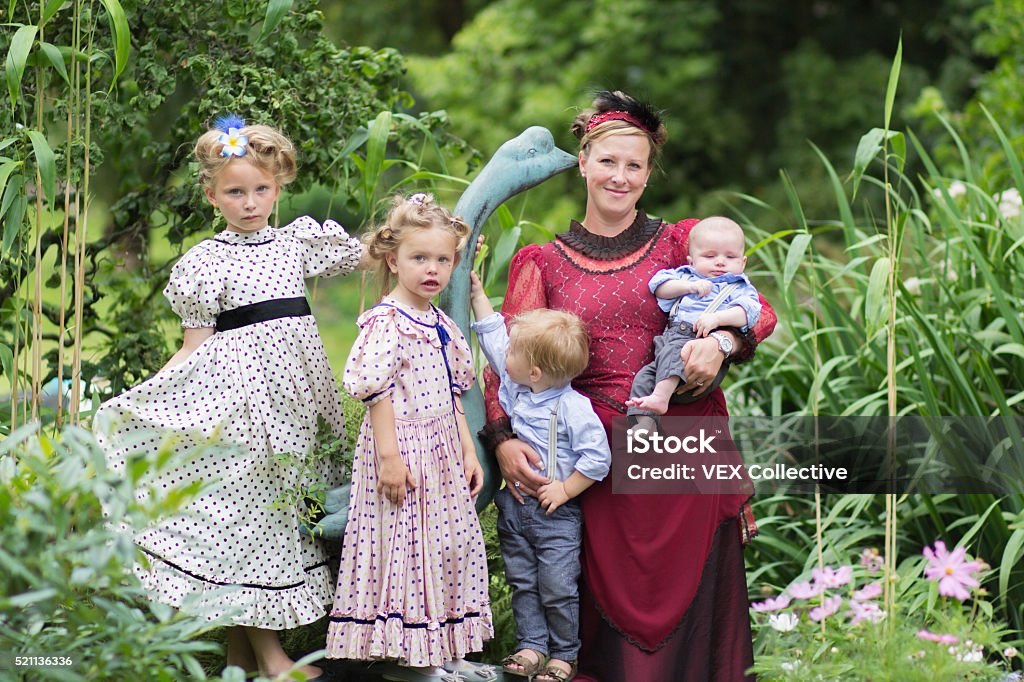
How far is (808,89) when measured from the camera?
9672 mm

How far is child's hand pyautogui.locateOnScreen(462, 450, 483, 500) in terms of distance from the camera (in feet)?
9.41

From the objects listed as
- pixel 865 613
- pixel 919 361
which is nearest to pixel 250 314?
pixel 865 613

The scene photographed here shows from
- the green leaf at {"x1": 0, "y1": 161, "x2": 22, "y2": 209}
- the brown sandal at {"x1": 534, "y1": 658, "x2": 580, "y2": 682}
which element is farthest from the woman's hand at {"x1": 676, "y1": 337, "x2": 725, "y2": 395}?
the green leaf at {"x1": 0, "y1": 161, "x2": 22, "y2": 209}

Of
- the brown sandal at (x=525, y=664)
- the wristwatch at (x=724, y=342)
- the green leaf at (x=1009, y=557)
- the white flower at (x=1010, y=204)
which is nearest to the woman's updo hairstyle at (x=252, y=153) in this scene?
the wristwatch at (x=724, y=342)

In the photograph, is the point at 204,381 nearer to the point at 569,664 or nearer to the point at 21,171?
the point at 21,171

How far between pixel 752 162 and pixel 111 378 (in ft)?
25.6

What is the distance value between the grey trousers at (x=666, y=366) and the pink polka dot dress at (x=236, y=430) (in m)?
0.84

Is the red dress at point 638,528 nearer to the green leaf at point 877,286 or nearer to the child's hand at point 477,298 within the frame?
the child's hand at point 477,298

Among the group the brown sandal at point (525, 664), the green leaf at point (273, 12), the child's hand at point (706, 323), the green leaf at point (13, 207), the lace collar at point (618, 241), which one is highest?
the green leaf at point (273, 12)

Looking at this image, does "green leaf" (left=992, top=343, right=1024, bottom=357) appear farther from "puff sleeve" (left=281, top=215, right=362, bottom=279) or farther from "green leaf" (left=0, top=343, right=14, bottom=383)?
"green leaf" (left=0, top=343, right=14, bottom=383)

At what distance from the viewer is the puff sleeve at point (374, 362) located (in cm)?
266

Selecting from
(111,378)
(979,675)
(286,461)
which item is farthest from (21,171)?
(979,675)

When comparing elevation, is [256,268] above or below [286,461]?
above

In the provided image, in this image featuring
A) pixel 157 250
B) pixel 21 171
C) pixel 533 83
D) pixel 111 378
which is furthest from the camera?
pixel 157 250
